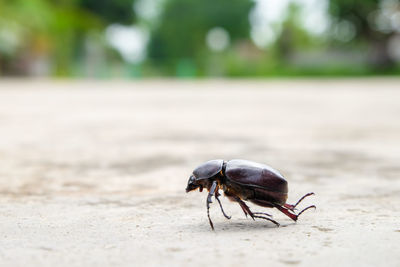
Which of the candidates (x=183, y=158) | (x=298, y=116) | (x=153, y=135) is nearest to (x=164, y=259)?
(x=183, y=158)

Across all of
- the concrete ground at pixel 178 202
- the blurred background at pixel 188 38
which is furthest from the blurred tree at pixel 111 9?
the concrete ground at pixel 178 202

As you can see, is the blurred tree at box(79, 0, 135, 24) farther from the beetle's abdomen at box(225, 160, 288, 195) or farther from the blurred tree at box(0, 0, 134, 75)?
the beetle's abdomen at box(225, 160, 288, 195)

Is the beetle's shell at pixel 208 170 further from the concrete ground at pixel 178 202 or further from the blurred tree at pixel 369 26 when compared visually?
the blurred tree at pixel 369 26

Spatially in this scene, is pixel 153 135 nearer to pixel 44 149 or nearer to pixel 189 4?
pixel 44 149

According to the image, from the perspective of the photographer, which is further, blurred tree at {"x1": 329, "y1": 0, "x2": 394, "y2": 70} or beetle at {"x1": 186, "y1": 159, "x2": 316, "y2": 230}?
blurred tree at {"x1": 329, "y1": 0, "x2": 394, "y2": 70}

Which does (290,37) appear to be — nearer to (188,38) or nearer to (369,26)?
(188,38)

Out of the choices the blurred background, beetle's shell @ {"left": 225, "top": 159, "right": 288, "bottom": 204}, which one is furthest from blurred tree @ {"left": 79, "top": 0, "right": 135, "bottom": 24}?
beetle's shell @ {"left": 225, "top": 159, "right": 288, "bottom": 204}
